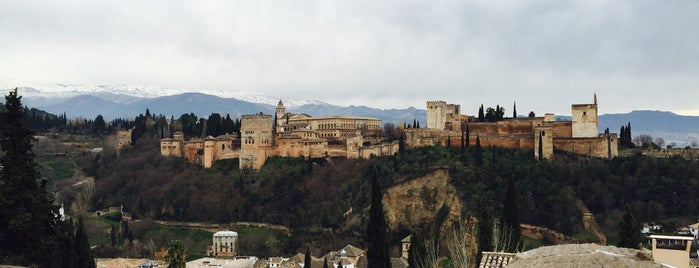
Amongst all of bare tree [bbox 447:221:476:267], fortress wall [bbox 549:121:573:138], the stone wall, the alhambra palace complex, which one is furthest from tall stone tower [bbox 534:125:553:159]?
bare tree [bbox 447:221:476:267]

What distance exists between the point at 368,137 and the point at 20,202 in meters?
51.4

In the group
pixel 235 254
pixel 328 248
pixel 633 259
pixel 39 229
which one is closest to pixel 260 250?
pixel 235 254

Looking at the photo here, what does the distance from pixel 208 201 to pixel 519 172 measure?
25.3 metres

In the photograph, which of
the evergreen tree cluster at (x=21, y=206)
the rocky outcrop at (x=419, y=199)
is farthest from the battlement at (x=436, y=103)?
the evergreen tree cluster at (x=21, y=206)

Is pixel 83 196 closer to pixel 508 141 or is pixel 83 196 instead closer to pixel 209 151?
pixel 209 151

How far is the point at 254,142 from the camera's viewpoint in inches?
2530

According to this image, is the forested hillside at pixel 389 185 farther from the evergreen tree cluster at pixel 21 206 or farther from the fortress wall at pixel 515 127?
the evergreen tree cluster at pixel 21 206

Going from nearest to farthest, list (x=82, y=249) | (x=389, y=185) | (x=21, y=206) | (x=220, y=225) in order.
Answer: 1. (x=21, y=206)
2. (x=82, y=249)
3. (x=389, y=185)
4. (x=220, y=225)

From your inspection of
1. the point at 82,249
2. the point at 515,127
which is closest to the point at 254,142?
the point at 515,127

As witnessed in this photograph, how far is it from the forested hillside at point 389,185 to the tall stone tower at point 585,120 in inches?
90.7

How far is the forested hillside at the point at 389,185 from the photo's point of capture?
51.1 metres

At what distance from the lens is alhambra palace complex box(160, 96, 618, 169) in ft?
182

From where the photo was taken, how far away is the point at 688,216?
49.1m

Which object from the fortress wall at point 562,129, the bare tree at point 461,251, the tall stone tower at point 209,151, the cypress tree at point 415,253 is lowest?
the cypress tree at point 415,253
